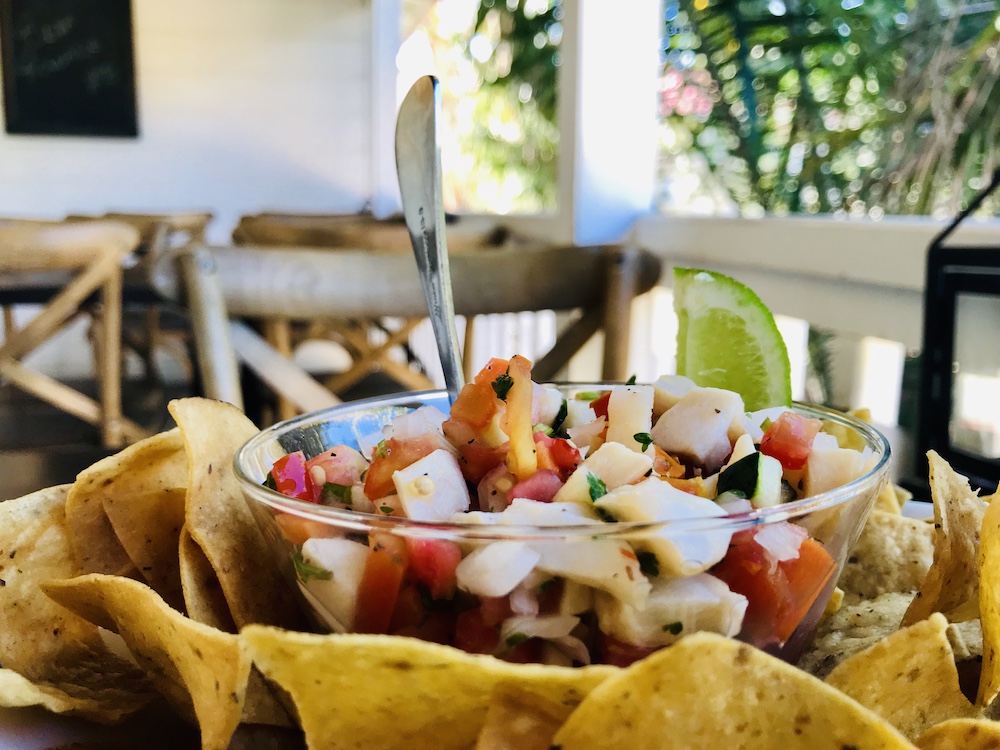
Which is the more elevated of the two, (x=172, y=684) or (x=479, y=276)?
(x=479, y=276)

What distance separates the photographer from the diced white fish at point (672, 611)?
339 mm

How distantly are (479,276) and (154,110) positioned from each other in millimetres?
4214

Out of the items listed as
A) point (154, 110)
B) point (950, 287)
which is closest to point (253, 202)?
point (154, 110)

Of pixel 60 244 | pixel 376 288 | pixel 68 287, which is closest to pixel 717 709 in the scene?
pixel 376 288

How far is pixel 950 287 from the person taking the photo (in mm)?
905

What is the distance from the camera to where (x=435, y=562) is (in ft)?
1.16

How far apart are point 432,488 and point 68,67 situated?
16.9 ft

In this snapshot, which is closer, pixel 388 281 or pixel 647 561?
pixel 647 561

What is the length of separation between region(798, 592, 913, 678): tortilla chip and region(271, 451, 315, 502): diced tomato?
0.28m

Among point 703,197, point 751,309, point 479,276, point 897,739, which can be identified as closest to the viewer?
point 897,739

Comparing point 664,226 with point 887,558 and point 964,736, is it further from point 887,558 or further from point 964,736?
point 964,736

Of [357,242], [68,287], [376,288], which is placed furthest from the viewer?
[68,287]

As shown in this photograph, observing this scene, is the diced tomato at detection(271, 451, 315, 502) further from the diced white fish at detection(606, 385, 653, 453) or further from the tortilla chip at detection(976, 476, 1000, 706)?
the tortilla chip at detection(976, 476, 1000, 706)

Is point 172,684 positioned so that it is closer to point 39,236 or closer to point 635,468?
point 635,468
